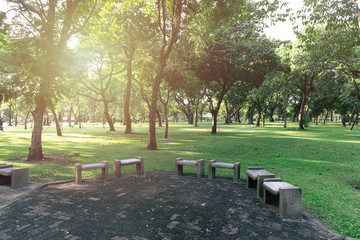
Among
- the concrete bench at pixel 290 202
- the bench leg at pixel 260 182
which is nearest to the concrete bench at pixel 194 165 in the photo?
the bench leg at pixel 260 182

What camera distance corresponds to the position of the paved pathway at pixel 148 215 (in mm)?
3584

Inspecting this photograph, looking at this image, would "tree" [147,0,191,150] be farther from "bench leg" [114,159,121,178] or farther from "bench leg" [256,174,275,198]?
"bench leg" [256,174,275,198]

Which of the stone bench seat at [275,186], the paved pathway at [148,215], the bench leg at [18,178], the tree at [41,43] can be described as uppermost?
the tree at [41,43]

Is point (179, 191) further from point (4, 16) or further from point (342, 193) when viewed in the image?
point (4, 16)

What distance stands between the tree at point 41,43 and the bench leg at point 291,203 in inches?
357

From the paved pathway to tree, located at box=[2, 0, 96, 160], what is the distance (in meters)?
4.94

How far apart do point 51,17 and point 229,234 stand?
10.5m

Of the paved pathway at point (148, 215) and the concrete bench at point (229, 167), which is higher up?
the concrete bench at point (229, 167)

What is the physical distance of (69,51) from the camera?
9211 millimetres

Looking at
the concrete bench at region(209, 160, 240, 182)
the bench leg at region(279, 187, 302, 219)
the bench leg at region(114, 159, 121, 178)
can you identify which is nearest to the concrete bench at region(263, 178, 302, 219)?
the bench leg at region(279, 187, 302, 219)

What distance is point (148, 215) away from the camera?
13.9ft

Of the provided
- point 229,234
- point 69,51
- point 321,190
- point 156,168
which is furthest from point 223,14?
point 229,234

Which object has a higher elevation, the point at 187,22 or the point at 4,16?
the point at 187,22

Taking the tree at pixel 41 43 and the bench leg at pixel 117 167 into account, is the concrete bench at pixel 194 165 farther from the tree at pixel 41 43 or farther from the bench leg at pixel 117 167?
the tree at pixel 41 43
